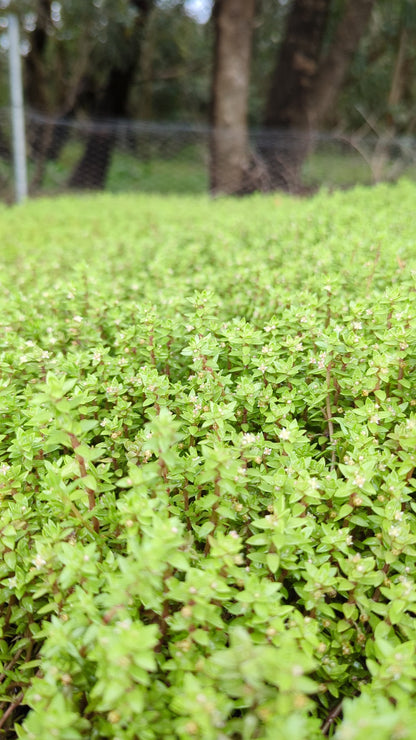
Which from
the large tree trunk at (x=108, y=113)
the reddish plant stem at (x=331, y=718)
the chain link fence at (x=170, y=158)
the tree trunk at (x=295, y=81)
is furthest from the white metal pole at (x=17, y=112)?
the reddish plant stem at (x=331, y=718)

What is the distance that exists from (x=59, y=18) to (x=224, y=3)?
455cm

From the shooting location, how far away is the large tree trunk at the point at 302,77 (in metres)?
10.0

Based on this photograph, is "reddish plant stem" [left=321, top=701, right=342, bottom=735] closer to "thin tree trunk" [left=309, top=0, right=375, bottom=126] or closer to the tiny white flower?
the tiny white flower

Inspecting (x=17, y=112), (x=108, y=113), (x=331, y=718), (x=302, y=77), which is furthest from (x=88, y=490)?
(x=108, y=113)

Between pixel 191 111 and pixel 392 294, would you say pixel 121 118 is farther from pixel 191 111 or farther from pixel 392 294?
pixel 392 294

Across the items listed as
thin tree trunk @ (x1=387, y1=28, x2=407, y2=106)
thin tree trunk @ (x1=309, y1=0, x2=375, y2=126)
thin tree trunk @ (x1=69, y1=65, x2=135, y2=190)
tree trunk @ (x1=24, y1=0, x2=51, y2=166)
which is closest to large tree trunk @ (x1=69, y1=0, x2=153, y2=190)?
thin tree trunk @ (x1=69, y1=65, x2=135, y2=190)

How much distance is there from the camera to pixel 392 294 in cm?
205

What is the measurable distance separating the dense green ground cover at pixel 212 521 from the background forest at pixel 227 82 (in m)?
7.97

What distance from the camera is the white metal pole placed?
338 inches

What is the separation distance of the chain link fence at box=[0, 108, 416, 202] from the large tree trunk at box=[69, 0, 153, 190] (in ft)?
0.07

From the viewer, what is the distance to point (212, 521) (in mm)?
1587

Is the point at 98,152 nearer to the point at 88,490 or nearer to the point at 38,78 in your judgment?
the point at 38,78

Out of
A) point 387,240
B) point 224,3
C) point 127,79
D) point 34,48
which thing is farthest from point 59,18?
point 387,240

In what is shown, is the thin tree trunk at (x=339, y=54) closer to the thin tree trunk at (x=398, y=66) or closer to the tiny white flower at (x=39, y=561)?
the thin tree trunk at (x=398, y=66)
